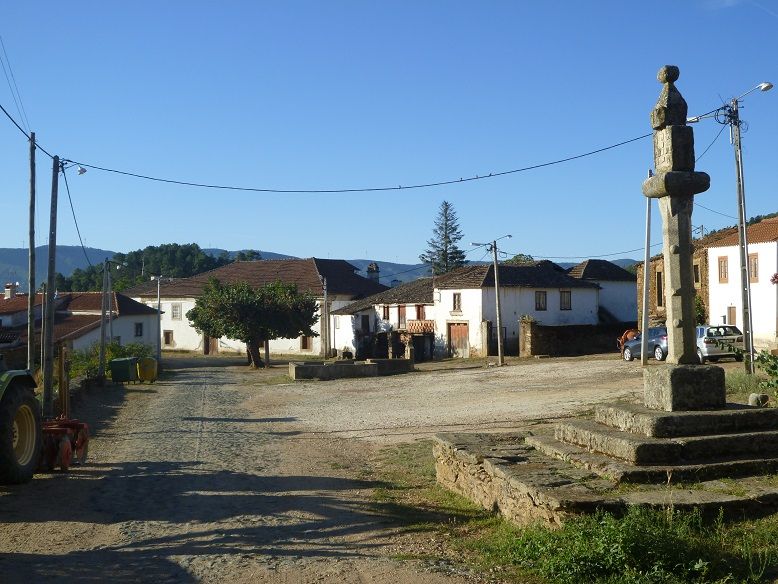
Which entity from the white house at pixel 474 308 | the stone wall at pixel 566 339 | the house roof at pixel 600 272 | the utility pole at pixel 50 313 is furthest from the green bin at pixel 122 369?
the house roof at pixel 600 272

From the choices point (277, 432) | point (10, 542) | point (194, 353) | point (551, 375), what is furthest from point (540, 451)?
point (194, 353)

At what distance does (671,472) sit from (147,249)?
144 metres

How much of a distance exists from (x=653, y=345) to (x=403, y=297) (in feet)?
81.7

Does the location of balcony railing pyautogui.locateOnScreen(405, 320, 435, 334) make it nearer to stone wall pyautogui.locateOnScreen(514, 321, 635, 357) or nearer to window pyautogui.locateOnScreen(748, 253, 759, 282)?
stone wall pyautogui.locateOnScreen(514, 321, 635, 357)

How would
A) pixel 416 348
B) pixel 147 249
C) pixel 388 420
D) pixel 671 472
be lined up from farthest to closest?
1. pixel 147 249
2. pixel 416 348
3. pixel 388 420
4. pixel 671 472

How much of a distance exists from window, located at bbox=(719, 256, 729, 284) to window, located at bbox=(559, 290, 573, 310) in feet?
38.6

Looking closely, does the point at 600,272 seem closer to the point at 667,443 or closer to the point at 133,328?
the point at 133,328

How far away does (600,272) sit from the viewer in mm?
63812

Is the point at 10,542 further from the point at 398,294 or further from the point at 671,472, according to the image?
the point at 398,294

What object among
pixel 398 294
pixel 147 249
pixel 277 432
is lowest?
pixel 277 432

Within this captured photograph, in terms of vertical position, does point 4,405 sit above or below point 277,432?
above

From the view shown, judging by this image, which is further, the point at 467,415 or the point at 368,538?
the point at 467,415

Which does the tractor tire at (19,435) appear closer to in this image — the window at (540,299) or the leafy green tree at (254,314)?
the leafy green tree at (254,314)

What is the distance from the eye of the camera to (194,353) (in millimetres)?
67250
